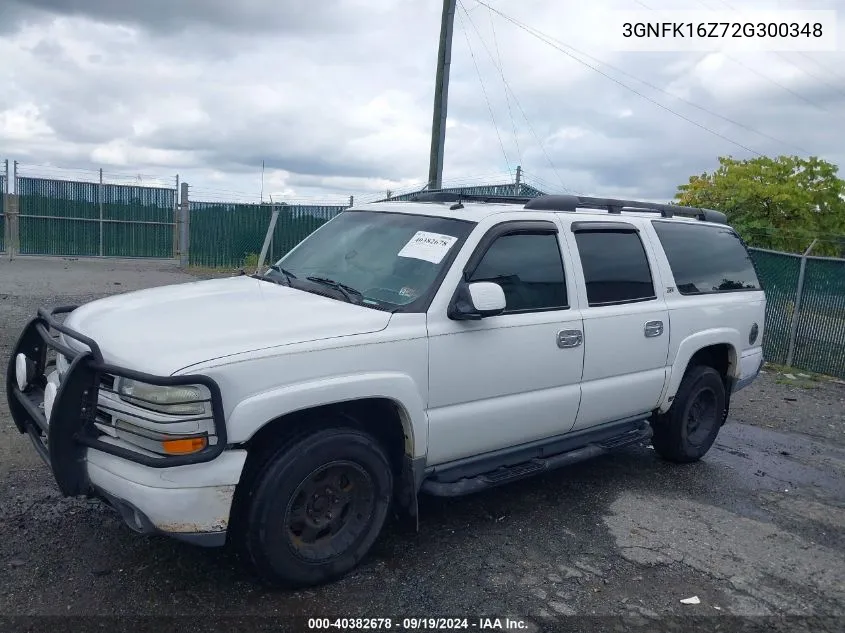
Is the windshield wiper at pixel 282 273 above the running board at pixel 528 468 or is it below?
above

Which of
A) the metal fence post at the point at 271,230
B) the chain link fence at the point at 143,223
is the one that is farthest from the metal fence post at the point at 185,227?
the metal fence post at the point at 271,230

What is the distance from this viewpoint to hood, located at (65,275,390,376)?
10.8 ft

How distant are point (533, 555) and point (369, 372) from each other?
147 centimetres

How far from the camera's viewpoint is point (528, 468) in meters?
4.49

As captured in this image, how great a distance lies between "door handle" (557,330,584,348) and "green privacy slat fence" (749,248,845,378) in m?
6.78

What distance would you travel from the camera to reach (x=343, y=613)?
347 cm

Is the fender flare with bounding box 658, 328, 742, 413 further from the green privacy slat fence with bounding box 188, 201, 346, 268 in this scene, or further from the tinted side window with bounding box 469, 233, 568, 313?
the green privacy slat fence with bounding box 188, 201, 346, 268

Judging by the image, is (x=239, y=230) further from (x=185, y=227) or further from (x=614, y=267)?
(x=614, y=267)

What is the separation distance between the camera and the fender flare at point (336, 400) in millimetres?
3234

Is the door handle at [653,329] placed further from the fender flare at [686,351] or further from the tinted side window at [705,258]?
the tinted side window at [705,258]

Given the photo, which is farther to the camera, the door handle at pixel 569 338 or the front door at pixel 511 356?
the door handle at pixel 569 338

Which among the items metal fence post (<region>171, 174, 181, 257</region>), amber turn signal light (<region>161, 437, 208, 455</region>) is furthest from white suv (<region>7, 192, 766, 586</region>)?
metal fence post (<region>171, 174, 181, 257</region>)

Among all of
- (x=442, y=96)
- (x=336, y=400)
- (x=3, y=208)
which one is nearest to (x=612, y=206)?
(x=336, y=400)

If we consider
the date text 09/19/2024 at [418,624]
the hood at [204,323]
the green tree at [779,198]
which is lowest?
the date text 09/19/2024 at [418,624]
